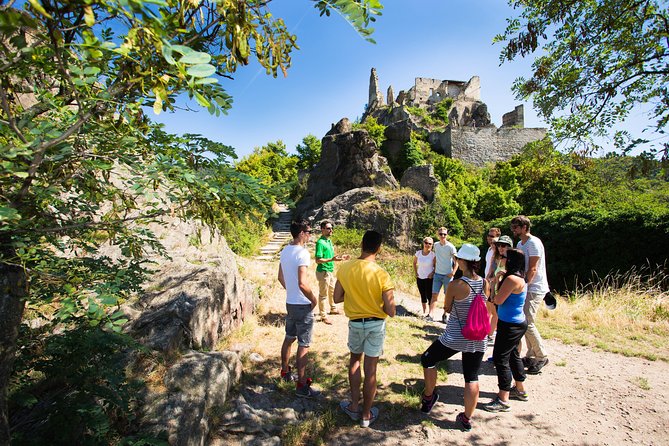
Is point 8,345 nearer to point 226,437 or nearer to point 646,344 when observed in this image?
point 226,437

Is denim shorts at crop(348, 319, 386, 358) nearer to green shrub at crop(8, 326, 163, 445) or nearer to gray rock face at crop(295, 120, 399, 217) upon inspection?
green shrub at crop(8, 326, 163, 445)

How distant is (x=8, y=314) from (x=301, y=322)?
2625 millimetres

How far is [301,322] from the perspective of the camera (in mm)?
3871

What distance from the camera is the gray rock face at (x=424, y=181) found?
1727 centimetres

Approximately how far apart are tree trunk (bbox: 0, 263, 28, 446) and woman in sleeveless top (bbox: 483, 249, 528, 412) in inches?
156

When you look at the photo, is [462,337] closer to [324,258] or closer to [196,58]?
[324,258]

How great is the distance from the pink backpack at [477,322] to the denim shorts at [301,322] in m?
1.71

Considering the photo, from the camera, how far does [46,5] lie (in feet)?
4.62

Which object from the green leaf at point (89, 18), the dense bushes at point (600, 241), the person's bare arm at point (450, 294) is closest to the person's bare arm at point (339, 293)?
the person's bare arm at point (450, 294)

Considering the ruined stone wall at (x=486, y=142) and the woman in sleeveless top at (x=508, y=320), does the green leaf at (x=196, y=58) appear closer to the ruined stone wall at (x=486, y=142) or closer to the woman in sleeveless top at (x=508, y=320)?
the woman in sleeveless top at (x=508, y=320)

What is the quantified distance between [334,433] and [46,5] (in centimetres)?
383

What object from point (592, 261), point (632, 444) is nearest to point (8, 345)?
point (632, 444)

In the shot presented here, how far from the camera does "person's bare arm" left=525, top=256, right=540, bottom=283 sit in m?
4.16

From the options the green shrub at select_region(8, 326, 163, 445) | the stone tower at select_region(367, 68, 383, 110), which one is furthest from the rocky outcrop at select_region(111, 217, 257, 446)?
the stone tower at select_region(367, 68, 383, 110)
